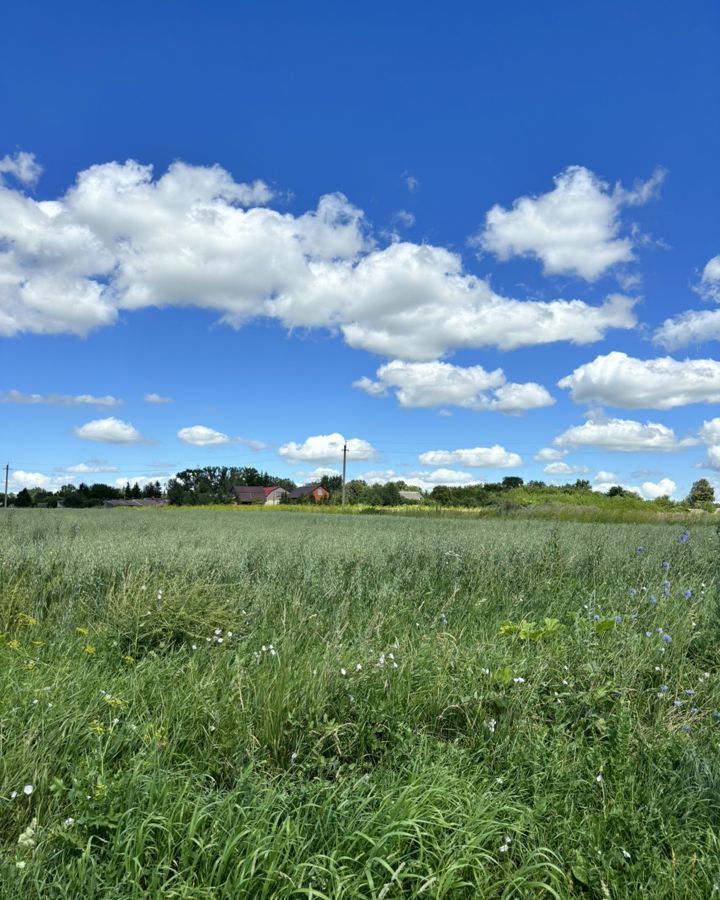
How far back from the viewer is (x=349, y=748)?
3402 millimetres

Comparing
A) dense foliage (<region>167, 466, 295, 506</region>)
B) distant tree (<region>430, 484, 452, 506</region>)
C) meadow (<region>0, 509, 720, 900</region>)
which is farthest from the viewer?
dense foliage (<region>167, 466, 295, 506</region>)

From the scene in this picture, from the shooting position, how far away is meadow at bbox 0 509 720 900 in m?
2.41

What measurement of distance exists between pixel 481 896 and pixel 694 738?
7.98 ft

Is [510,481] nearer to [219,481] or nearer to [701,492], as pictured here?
[701,492]

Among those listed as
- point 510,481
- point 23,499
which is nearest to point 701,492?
point 510,481

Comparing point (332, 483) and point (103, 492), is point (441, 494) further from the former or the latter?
point (103, 492)

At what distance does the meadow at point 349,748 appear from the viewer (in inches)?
95.0

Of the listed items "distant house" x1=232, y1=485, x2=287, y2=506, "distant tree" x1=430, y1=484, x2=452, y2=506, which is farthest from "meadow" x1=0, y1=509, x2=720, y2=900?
"distant house" x1=232, y1=485, x2=287, y2=506

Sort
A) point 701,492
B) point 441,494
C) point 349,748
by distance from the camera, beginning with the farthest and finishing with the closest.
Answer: point 441,494 → point 701,492 → point 349,748

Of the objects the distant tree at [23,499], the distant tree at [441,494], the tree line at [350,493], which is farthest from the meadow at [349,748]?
the distant tree at [23,499]

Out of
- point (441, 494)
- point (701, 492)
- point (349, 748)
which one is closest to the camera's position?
point (349, 748)

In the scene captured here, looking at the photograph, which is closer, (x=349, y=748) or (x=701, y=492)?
(x=349, y=748)

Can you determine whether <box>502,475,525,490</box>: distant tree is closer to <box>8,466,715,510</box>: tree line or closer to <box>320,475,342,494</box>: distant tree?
<box>8,466,715,510</box>: tree line

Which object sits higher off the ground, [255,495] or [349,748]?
[255,495]
